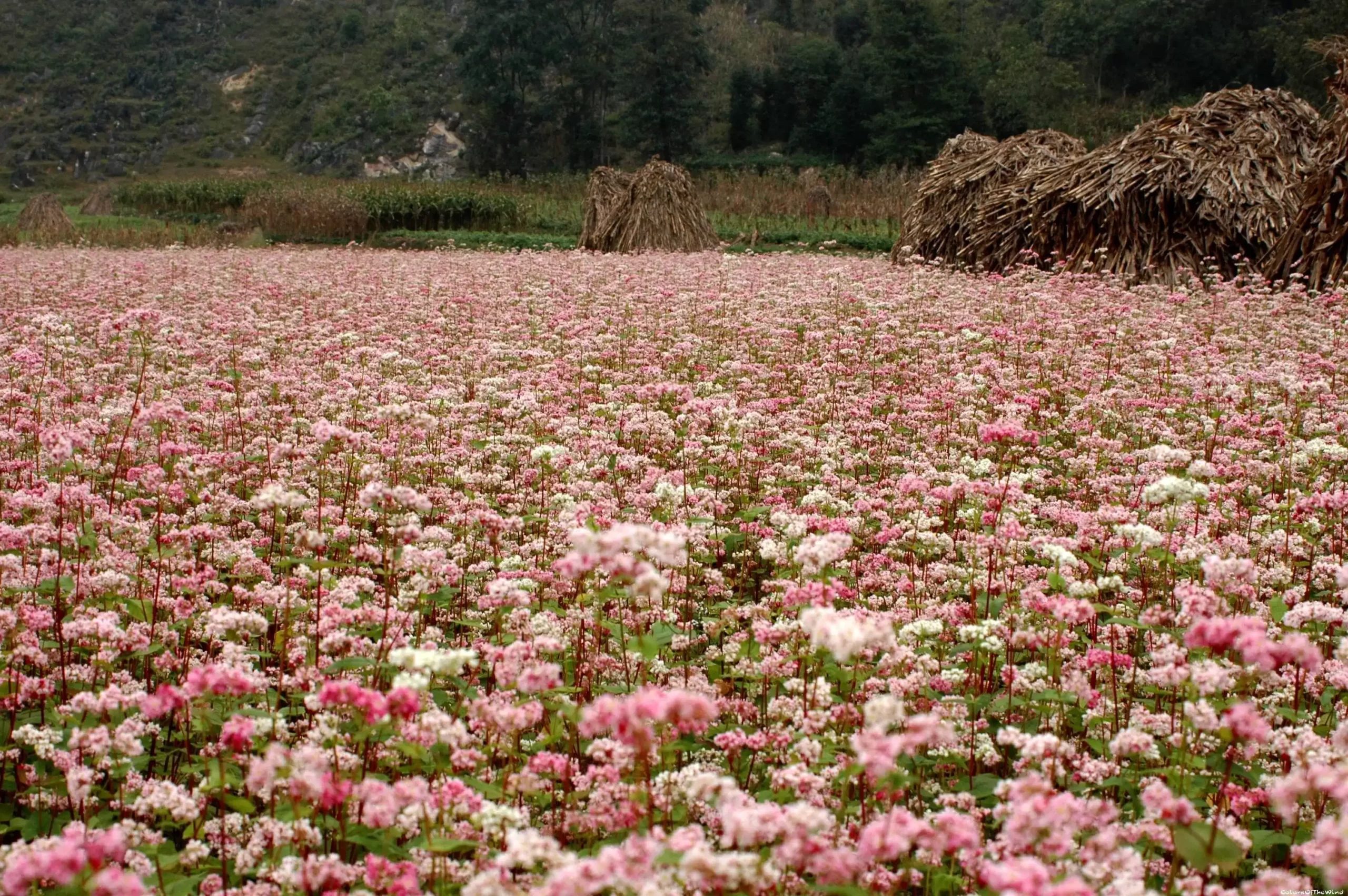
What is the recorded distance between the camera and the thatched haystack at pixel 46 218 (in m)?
34.9

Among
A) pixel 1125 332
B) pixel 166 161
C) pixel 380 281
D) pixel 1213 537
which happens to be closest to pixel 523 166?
pixel 166 161

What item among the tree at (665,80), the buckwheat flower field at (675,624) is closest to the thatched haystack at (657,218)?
the buckwheat flower field at (675,624)

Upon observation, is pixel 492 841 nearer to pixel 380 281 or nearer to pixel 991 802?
pixel 991 802

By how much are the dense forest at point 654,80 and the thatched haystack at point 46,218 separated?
1784 inches

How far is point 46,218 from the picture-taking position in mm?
37062

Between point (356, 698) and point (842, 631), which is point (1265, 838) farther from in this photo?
point (356, 698)

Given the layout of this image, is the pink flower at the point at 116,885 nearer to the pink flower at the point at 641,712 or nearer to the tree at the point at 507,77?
the pink flower at the point at 641,712

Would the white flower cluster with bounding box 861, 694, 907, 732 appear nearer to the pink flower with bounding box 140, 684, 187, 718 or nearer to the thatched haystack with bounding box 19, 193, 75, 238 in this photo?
the pink flower with bounding box 140, 684, 187, 718

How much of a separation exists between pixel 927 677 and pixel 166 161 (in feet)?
389

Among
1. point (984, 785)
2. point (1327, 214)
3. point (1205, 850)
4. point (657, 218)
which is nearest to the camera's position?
point (1205, 850)

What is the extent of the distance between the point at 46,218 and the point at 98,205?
718 inches

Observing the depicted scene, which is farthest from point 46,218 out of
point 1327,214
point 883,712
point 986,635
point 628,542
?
point 883,712

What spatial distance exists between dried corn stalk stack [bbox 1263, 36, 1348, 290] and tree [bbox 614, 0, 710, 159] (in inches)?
2744

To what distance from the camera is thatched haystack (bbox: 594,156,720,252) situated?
1145 inches
